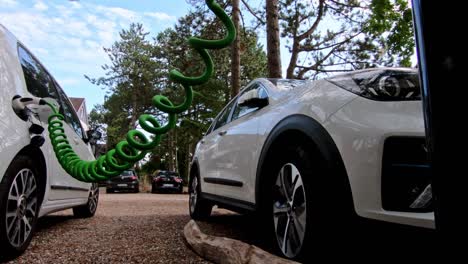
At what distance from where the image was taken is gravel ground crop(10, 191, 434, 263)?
2.27 metres

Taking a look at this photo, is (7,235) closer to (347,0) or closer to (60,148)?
(60,148)

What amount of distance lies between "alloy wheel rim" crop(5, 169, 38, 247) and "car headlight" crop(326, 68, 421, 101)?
7.98 feet

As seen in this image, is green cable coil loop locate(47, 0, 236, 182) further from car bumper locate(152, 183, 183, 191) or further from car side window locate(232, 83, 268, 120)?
car bumper locate(152, 183, 183, 191)

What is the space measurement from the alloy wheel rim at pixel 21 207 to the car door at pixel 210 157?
1989 mm

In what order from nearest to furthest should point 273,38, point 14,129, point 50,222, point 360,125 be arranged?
point 360,125
point 14,129
point 50,222
point 273,38

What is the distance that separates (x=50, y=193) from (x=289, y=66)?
12.8 metres

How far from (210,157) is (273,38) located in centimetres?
499

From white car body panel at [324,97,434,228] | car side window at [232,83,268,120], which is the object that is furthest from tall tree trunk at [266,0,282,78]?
white car body panel at [324,97,434,228]

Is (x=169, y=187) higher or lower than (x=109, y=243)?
lower

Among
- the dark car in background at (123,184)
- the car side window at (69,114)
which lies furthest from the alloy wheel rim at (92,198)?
the dark car in background at (123,184)

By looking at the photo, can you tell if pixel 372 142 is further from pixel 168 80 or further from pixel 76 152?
pixel 168 80

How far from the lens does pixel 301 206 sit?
9.23 ft

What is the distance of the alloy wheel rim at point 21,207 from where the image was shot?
3.14 meters

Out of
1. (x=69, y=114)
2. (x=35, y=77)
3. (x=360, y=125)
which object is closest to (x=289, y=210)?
(x=360, y=125)
